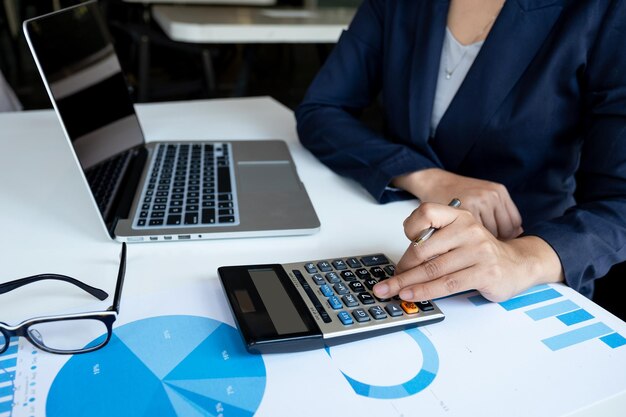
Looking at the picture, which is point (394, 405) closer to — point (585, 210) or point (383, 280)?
point (383, 280)

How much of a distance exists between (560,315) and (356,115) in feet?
1.89

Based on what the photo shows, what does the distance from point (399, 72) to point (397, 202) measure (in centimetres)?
25

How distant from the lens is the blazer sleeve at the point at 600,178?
53cm

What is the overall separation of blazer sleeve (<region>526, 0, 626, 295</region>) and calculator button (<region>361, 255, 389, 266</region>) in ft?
0.56

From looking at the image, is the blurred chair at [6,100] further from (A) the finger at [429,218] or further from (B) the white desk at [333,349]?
(A) the finger at [429,218]

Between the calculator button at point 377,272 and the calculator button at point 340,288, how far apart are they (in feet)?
0.13

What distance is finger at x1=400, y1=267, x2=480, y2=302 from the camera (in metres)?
0.44

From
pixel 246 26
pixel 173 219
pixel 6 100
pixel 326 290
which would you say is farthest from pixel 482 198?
pixel 246 26

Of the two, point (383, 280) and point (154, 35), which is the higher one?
point (383, 280)

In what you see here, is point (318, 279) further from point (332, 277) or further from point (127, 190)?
point (127, 190)

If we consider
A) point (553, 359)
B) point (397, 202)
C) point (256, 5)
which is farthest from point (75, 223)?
point (256, 5)

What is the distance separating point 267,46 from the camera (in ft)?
12.9

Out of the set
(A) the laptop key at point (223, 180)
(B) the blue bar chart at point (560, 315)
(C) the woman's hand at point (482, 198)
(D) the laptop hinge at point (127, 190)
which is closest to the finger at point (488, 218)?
(C) the woman's hand at point (482, 198)

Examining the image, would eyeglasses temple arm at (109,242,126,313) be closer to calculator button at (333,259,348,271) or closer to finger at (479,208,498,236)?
calculator button at (333,259,348,271)
